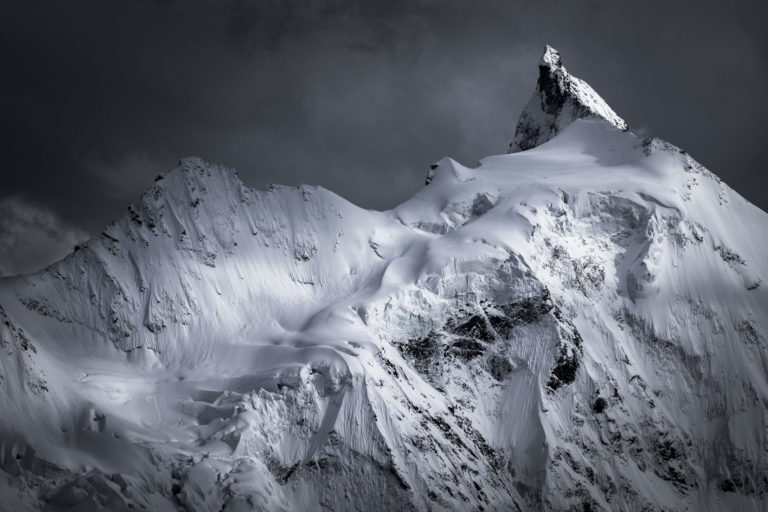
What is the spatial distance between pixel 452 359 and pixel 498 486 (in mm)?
23460

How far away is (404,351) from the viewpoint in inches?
6206

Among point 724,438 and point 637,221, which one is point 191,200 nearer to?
point 637,221

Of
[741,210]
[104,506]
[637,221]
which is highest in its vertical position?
[741,210]

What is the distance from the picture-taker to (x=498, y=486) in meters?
144

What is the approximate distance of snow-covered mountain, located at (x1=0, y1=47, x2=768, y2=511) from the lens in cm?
13075

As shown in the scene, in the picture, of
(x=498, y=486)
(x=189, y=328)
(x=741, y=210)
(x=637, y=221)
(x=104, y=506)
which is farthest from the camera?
(x=741, y=210)

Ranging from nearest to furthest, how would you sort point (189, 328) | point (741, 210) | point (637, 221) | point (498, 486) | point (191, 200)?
point (498, 486)
point (189, 328)
point (191, 200)
point (637, 221)
point (741, 210)

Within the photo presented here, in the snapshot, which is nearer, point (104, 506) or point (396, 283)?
point (104, 506)

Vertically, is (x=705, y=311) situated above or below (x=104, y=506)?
above

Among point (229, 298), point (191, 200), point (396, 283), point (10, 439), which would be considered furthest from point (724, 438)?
point (10, 439)

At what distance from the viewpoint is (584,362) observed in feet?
533

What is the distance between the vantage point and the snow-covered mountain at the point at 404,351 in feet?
429

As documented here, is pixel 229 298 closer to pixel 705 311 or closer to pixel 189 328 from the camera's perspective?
pixel 189 328

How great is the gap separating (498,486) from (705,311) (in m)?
54.8
